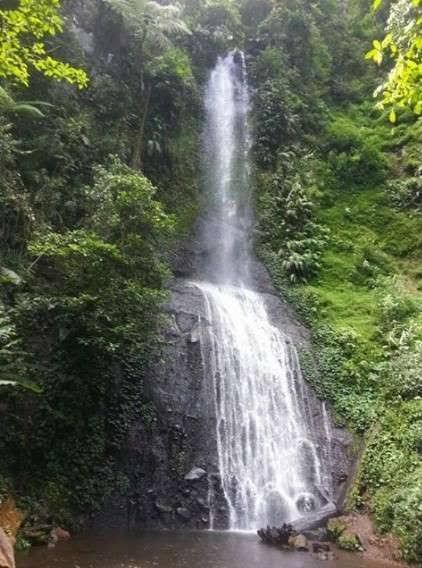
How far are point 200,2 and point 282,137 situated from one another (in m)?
9.07

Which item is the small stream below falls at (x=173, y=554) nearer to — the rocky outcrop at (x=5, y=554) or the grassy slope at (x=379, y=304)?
the rocky outcrop at (x=5, y=554)

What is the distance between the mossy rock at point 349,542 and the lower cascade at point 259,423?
1486mm

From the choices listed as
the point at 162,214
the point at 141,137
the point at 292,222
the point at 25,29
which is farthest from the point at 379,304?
the point at 25,29

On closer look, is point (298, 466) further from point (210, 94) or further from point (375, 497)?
point (210, 94)

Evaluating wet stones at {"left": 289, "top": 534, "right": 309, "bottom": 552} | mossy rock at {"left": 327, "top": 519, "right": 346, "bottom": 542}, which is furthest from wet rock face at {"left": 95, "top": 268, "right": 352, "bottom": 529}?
wet stones at {"left": 289, "top": 534, "right": 309, "bottom": 552}

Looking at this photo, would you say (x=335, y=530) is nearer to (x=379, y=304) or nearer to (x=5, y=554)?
(x=5, y=554)

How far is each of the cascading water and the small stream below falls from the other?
170 centimetres

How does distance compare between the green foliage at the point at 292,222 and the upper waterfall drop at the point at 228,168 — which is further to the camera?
the upper waterfall drop at the point at 228,168

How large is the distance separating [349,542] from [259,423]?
379cm

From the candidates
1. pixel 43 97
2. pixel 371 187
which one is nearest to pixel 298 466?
pixel 43 97

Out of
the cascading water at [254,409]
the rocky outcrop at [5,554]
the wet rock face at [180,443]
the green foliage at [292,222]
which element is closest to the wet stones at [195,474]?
the wet rock face at [180,443]

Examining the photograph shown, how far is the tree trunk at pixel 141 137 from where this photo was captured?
19.4m

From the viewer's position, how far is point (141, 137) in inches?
795

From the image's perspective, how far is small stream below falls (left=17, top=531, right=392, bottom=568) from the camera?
28.3 feet
